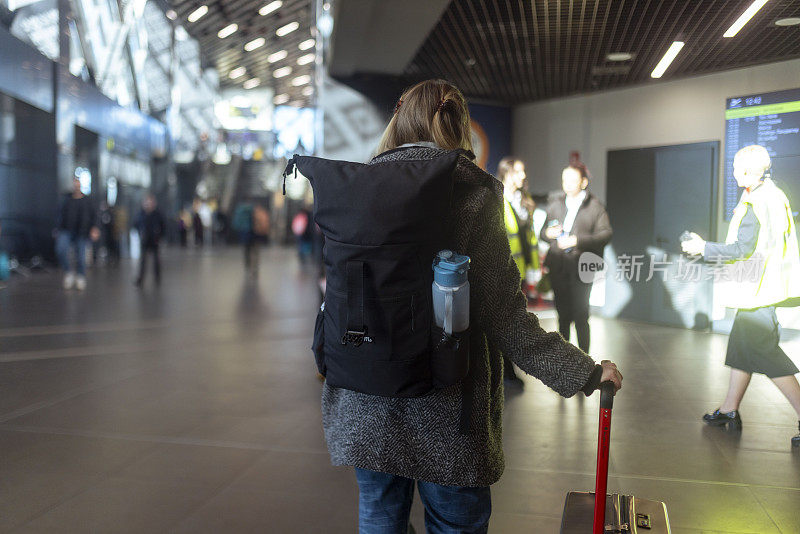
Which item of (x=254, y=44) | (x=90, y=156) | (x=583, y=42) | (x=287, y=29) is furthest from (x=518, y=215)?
(x=254, y=44)

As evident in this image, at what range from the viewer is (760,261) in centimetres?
405

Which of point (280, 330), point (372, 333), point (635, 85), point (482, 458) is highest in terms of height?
point (635, 85)

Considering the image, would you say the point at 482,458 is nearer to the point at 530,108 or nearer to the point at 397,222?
the point at 397,222

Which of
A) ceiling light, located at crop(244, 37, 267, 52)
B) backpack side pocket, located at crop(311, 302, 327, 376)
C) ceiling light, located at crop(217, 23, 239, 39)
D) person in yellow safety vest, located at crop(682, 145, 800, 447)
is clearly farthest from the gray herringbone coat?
ceiling light, located at crop(244, 37, 267, 52)

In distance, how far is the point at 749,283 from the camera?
412 centimetres

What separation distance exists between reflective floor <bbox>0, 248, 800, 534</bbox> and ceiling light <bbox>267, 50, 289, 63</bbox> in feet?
133

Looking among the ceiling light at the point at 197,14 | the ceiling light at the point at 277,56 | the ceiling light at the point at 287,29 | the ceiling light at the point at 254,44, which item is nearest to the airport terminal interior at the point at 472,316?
the ceiling light at the point at 197,14

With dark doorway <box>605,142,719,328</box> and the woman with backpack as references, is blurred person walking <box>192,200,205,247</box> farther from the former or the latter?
the woman with backpack

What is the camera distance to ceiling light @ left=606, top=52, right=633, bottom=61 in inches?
332

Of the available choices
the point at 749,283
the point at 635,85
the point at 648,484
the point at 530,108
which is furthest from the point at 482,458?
the point at 530,108

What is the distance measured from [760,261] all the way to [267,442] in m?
2.96

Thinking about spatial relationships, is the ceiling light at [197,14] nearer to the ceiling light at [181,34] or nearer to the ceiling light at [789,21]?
the ceiling light at [181,34]

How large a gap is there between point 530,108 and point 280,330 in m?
6.11

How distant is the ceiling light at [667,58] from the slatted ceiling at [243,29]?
18078 millimetres
